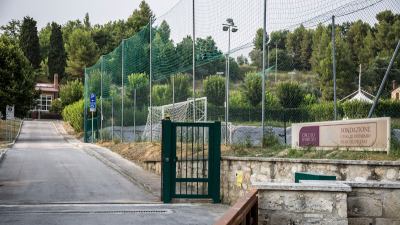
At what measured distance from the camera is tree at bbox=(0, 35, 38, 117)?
52406 mm

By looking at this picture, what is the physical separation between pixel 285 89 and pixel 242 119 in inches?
73.6

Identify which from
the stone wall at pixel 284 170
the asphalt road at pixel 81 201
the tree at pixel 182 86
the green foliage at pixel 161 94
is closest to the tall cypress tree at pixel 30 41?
the green foliage at pixel 161 94

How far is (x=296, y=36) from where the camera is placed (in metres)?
14.5

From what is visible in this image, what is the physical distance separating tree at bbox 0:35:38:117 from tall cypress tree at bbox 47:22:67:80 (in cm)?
5734

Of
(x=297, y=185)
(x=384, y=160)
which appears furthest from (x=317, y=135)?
(x=297, y=185)

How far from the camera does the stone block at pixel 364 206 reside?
8.21 m

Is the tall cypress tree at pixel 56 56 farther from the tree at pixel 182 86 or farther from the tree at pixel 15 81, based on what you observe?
the tree at pixel 182 86

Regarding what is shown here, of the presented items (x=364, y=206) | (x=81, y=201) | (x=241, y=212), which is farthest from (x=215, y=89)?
(x=241, y=212)

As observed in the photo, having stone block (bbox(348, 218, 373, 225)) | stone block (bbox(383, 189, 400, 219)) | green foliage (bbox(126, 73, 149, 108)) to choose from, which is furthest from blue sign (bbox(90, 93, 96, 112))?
stone block (bbox(383, 189, 400, 219))

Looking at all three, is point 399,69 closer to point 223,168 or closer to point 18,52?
point 223,168

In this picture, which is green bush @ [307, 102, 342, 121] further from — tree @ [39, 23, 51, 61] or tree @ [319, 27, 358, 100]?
tree @ [39, 23, 51, 61]

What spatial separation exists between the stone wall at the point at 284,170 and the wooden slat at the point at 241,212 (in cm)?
298

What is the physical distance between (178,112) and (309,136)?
10.7m

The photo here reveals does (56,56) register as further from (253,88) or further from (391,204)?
(391,204)
